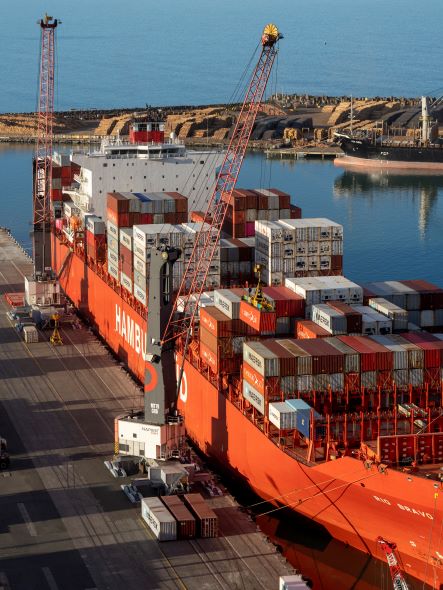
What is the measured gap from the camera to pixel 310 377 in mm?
32344

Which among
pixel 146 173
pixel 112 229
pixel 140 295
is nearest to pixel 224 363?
pixel 140 295

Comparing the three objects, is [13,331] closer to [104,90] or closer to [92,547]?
[92,547]

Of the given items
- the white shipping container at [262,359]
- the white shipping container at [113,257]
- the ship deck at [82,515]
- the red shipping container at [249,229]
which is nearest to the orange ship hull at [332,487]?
the ship deck at [82,515]

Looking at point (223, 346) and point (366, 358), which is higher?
point (366, 358)

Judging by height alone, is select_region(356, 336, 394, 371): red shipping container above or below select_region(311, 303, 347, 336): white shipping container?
below

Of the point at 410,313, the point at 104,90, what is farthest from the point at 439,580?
the point at 104,90

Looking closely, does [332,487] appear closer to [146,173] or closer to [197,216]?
[197,216]

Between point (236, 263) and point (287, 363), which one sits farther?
point (236, 263)

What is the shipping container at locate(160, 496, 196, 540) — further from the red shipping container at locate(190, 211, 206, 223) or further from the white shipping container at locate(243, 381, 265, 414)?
the red shipping container at locate(190, 211, 206, 223)

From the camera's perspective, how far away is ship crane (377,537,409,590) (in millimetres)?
27203

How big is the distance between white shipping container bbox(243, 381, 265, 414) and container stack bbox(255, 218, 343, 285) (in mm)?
6453

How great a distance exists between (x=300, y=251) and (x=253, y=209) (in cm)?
548

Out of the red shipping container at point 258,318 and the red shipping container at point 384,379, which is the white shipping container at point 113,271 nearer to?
the red shipping container at point 258,318

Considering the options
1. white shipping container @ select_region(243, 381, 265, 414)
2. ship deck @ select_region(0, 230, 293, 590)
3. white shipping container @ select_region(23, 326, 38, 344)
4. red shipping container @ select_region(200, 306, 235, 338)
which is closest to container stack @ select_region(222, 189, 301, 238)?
ship deck @ select_region(0, 230, 293, 590)
